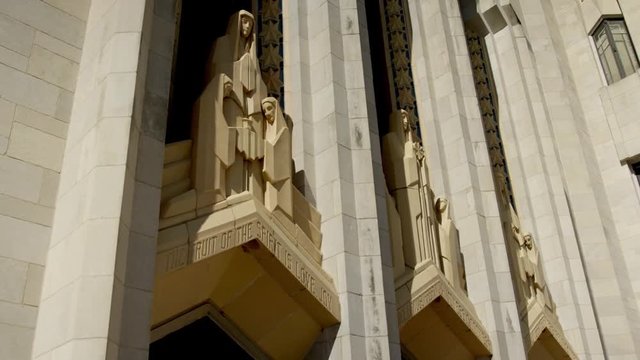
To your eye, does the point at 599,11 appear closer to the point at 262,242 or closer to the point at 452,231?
the point at 452,231

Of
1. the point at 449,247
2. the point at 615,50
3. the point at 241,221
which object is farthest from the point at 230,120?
the point at 615,50

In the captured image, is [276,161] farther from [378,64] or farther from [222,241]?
[378,64]

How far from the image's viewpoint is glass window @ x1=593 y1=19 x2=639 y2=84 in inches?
800

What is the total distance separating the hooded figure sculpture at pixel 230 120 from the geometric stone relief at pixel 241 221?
0.6 inches

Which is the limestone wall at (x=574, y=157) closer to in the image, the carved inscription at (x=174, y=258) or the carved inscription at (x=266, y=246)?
the carved inscription at (x=266, y=246)

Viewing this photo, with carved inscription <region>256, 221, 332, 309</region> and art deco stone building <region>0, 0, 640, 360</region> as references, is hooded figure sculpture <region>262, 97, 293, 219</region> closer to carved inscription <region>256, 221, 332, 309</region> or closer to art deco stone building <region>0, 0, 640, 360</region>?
art deco stone building <region>0, 0, 640, 360</region>

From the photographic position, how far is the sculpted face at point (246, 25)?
9.79 m

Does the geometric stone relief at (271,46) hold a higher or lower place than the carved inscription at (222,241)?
higher

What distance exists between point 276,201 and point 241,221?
0.98 metres

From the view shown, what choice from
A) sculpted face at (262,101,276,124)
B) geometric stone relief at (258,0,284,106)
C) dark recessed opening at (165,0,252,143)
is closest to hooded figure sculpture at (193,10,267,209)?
sculpted face at (262,101,276,124)

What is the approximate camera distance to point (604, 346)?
15.8 metres

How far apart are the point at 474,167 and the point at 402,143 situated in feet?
7.11

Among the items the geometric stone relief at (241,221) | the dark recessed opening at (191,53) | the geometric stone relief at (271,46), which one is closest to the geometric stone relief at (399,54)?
the geometric stone relief at (271,46)

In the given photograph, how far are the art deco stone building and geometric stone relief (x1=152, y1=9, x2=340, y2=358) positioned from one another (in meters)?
0.03
